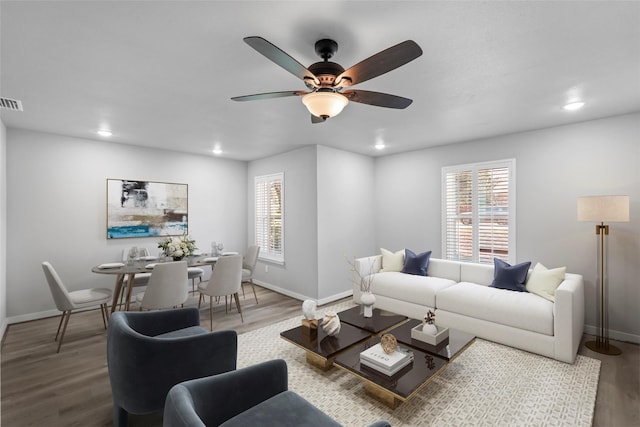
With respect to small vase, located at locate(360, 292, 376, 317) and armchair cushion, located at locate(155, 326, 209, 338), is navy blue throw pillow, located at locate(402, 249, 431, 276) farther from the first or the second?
armchair cushion, located at locate(155, 326, 209, 338)

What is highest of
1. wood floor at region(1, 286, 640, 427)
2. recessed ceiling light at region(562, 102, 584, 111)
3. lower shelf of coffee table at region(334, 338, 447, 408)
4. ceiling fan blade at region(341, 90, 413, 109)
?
recessed ceiling light at region(562, 102, 584, 111)

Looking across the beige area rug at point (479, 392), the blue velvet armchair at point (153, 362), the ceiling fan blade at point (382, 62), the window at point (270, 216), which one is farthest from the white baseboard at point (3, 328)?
the ceiling fan blade at point (382, 62)

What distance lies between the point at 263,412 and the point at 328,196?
3.71 meters

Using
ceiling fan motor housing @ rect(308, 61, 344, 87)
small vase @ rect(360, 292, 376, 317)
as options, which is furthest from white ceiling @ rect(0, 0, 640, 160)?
small vase @ rect(360, 292, 376, 317)

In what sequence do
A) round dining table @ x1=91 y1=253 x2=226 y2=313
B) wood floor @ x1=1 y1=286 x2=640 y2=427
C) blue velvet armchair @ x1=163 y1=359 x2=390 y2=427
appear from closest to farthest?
1. blue velvet armchair @ x1=163 y1=359 x2=390 y2=427
2. wood floor @ x1=1 y1=286 x2=640 y2=427
3. round dining table @ x1=91 y1=253 x2=226 y2=313

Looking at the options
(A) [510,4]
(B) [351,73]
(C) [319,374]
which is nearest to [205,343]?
(C) [319,374]

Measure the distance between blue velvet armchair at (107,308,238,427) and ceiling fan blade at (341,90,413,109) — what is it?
1.89 meters

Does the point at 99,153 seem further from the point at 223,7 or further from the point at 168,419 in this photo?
the point at 168,419

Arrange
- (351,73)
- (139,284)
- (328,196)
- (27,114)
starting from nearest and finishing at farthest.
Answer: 1. (351,73)
2. (27,114)
3. (139,284)
4. (328,196)

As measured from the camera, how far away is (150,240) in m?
5.03

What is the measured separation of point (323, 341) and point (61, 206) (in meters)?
4.27

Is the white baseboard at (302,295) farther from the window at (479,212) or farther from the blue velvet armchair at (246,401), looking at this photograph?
the blue velvet armchair at (246,401)

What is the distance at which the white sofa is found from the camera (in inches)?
112

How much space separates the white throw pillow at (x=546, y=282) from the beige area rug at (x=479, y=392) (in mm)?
665
